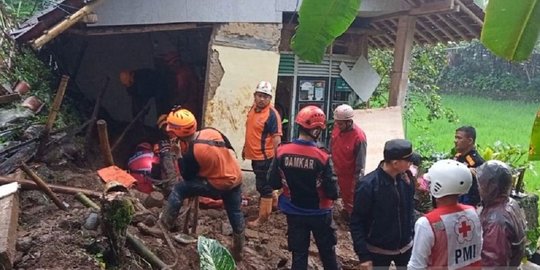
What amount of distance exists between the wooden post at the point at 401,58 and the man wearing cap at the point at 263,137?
2160mm

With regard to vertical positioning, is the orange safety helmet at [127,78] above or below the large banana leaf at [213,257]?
above

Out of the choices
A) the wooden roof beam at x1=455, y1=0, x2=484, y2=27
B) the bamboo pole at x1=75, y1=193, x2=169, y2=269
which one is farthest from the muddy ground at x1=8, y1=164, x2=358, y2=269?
the wooden roof beam at x1=455, y1=0, x2=484, y2=27

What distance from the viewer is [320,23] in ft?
4.23

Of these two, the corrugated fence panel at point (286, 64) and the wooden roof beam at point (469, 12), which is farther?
the corrugated fence panel at point (286, 64)

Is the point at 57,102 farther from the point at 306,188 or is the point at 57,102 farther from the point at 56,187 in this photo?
the point at 306,188

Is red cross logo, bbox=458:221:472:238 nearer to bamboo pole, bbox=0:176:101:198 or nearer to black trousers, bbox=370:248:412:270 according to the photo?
black trousers, bbox=370:248:412:270

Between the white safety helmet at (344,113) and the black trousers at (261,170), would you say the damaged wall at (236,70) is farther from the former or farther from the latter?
the white safety helmet at (344,113)

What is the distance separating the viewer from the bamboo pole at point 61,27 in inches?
247

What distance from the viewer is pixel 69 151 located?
6.70 meters

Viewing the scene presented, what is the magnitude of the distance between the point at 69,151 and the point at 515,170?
5.03m

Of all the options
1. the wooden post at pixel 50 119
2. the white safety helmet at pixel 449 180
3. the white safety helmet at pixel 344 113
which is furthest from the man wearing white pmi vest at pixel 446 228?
the wooden post at pixel 50 119

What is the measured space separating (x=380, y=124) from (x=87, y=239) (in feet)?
14.5

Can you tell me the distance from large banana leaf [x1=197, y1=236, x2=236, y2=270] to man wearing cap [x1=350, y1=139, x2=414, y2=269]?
7.75 ft

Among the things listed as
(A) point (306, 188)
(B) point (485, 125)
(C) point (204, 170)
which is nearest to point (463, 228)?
(A) point (306, 188)
